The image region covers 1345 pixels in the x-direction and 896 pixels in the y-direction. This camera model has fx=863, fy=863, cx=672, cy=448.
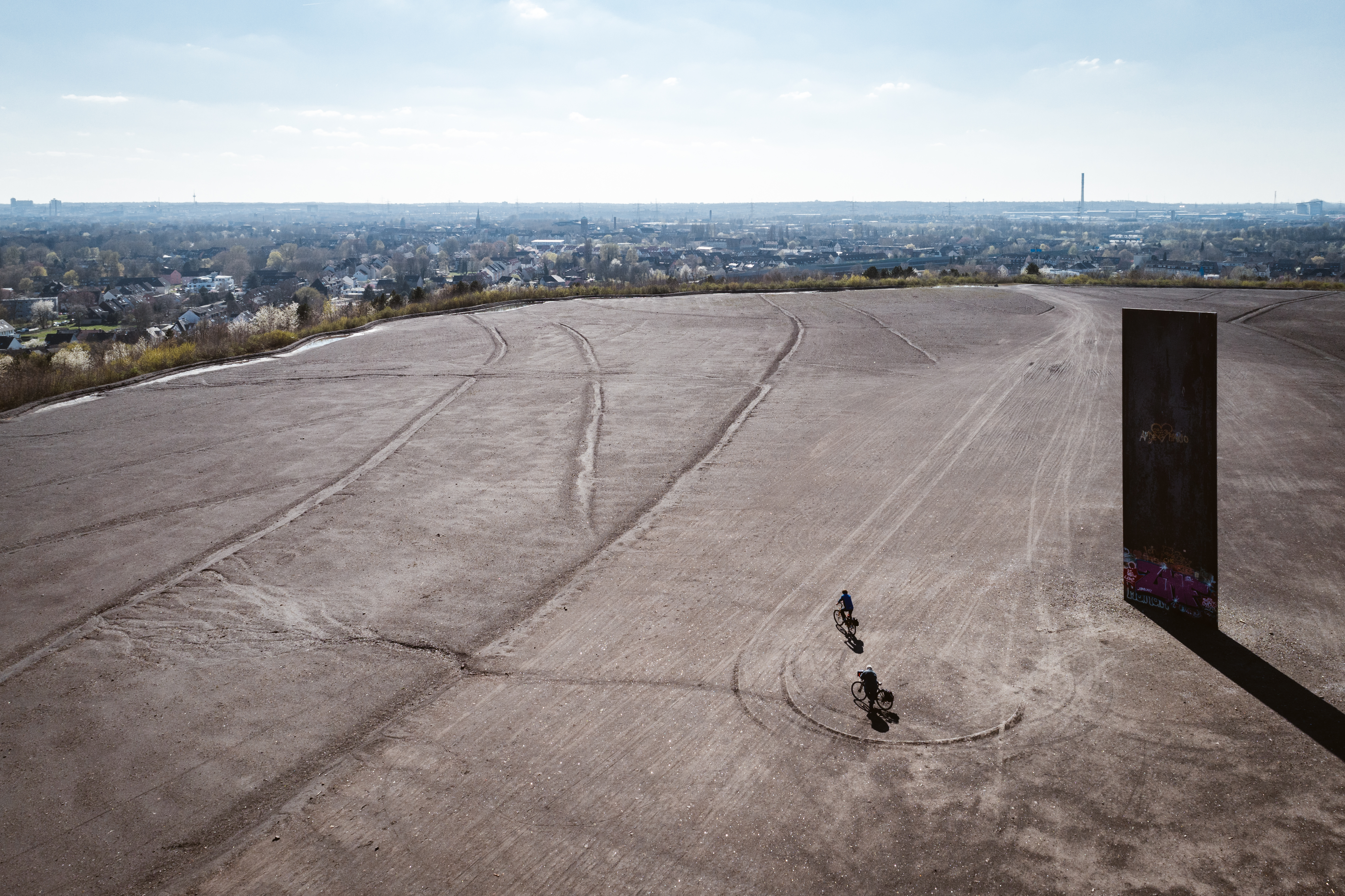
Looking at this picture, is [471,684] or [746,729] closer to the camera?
[746,729]

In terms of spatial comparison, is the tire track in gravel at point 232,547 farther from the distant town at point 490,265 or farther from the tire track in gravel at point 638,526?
the distant town at point 490,265

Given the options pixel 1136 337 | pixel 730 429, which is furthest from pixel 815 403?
pixel 1136 337

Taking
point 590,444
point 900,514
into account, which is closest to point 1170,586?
point 900,514

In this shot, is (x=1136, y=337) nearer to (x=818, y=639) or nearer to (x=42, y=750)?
(x=818, y=639)

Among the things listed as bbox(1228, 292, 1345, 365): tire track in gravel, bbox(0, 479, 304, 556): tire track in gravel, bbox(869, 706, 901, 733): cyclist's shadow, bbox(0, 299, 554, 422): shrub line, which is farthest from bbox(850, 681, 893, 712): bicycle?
bbox(1228, 292, 1345, 365): tire track in gravel

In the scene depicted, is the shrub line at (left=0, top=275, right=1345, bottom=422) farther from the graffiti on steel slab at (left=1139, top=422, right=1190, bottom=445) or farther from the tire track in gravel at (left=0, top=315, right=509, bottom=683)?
the graffiti on steel slab at (left=1139, top=422, right=1190, bottom=445)

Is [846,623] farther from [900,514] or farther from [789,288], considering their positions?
[789,288]
